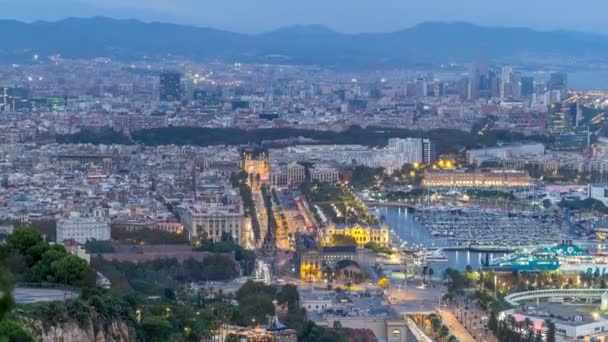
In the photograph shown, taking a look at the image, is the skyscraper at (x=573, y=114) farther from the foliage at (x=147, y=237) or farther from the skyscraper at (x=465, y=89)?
the foliage at (x=147, y=237)

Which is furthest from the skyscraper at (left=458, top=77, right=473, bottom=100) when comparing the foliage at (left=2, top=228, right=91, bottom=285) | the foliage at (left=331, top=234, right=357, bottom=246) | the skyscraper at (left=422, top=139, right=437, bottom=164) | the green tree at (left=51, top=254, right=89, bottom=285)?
the green tree at (left=51, top=254, right=89, bottom=285)

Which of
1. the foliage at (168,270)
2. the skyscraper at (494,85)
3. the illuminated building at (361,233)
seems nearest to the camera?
the foliage at (168,270)

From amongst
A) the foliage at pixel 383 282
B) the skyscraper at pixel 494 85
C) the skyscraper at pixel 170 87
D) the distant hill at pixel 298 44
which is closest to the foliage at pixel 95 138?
the skyscraper at pixel 170 87

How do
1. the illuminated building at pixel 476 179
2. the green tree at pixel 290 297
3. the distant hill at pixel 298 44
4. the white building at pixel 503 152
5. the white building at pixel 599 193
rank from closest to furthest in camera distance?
the green tree at pixel 290 297 < the white building at pixel 599 193 < the illuminated building at pixel 476 179 < the white building at pixel 503 152 < the distant hill at pixel 298 44

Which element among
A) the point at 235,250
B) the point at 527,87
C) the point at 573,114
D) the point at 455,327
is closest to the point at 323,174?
the point at 235,250

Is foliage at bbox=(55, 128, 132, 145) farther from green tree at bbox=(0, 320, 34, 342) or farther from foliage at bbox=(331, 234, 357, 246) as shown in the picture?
green tree at bbox=(0, 320, 34, 342)

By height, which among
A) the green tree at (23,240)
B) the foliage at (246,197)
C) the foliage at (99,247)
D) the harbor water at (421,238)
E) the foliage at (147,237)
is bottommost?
the harbor water at (421,238)
